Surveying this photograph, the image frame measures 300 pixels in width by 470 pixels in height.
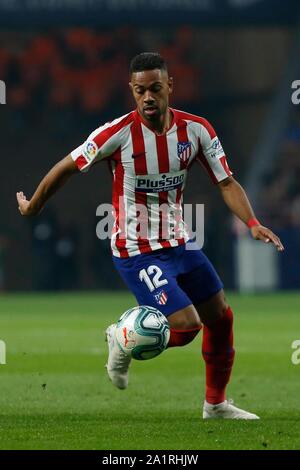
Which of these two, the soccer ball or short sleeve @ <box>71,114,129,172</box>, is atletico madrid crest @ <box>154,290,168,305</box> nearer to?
the soccer ball

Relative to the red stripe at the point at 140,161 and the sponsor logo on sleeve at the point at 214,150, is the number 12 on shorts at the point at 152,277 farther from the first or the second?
the sponsor logo on sleeve at the point at 214,150

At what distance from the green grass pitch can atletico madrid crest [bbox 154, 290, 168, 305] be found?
2.16ft

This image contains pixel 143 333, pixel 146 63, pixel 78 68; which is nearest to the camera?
pixel 143 333

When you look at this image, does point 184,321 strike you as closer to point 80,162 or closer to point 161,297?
point 161,297

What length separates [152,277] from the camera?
7.71 metres

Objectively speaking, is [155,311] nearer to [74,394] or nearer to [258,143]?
[74,394]

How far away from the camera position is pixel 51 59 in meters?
25.7

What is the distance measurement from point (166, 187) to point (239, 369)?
389 cm

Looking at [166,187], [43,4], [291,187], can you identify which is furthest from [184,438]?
[291,187]

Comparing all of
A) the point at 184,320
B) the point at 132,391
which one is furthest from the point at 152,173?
the point at 132,391

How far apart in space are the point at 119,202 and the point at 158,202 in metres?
0.22

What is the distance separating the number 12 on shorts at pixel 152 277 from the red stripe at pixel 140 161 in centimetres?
13

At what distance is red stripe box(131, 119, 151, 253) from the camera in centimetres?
777

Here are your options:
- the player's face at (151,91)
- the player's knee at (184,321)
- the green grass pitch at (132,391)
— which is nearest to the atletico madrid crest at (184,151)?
the player's face at (151,91)
